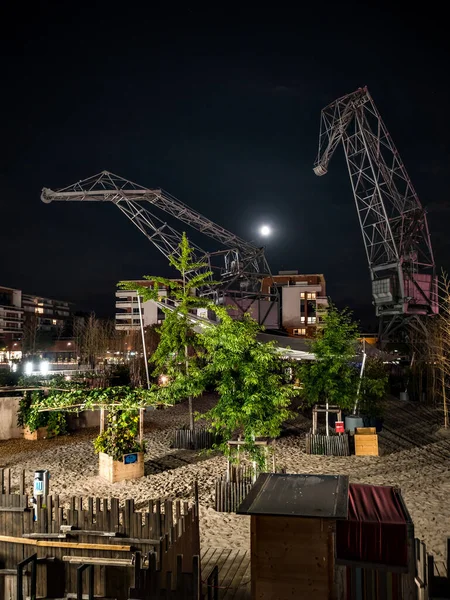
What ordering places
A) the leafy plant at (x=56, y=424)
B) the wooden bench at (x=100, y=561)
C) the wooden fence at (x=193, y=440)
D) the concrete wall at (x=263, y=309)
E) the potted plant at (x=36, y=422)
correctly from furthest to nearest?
the concrete wall at (x=263, y=309), the leafy plant at (x=56, y=424), the potted plant at (x=36, y=422), the wooden fence at (x=193, y=440), the wooden bench at (x=100, y=561)

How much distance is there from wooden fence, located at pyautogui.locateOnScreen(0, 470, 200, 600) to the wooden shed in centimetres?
161

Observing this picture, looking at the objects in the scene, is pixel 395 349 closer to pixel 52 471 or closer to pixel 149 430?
pixel 149 430

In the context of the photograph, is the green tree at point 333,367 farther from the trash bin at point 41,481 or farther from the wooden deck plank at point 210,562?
the trash bin at point 41,481

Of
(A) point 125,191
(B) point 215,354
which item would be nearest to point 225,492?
(B) point 215,354

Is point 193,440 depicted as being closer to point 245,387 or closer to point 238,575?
point 245,387

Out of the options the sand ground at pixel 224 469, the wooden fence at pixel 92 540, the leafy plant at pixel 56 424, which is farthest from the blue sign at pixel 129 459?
the leafy plant at pixel 56 424

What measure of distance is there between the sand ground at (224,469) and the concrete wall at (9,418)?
2.32ft

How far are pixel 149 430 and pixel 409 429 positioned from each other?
449 inches

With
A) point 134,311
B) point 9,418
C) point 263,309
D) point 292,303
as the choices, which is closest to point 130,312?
point 134,311

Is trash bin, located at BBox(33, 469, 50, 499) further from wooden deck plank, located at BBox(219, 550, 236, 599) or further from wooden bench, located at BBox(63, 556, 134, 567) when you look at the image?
wooden deck plank, located at BBox(219, 550, 236, 599)

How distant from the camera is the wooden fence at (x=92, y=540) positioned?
6926 mm

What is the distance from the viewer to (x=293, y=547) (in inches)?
212

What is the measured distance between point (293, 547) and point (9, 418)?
16.9 metres

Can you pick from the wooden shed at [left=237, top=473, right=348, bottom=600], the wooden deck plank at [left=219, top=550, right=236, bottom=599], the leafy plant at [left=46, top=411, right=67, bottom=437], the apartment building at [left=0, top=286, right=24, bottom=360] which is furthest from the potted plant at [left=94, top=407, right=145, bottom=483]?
the apartment building at [left=0, top=286, right=24, bottom=360]
